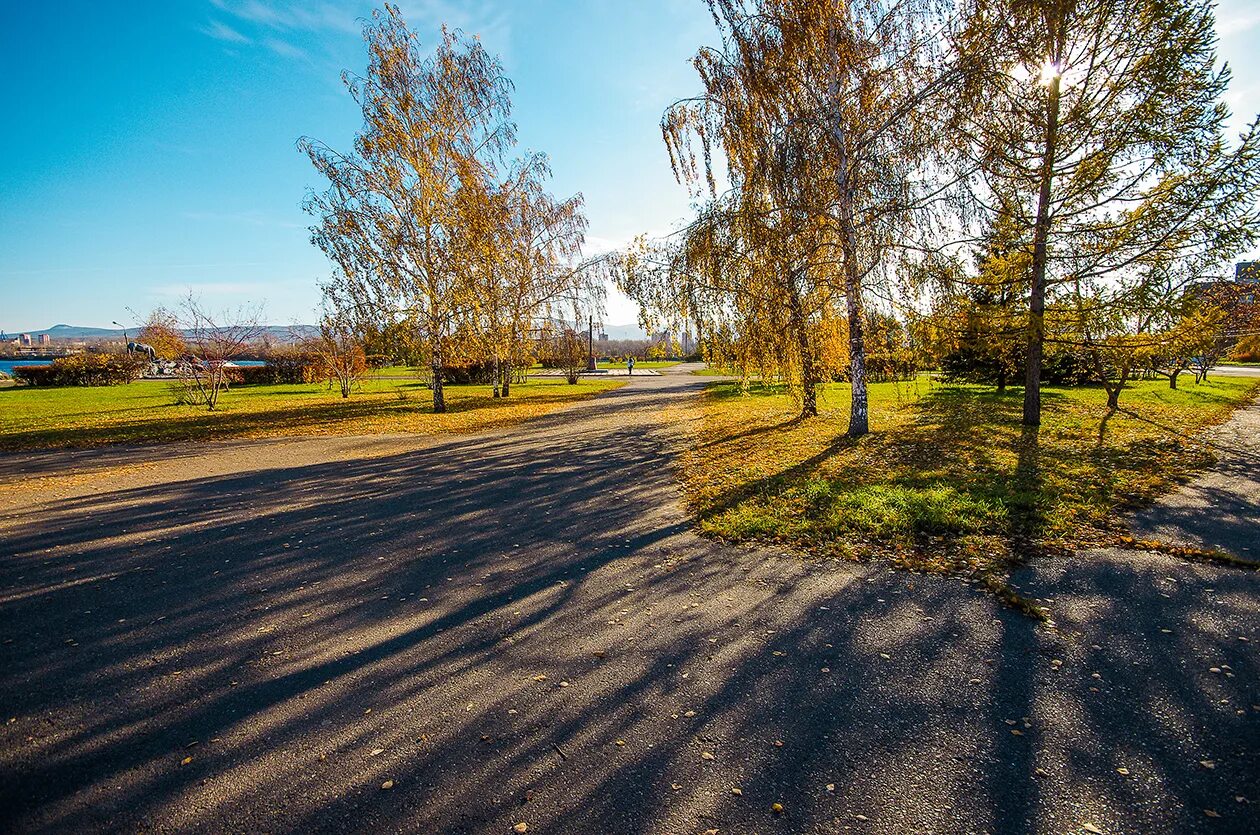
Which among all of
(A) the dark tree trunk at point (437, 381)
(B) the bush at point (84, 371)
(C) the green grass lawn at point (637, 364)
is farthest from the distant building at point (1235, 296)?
(B) the bush at point (84, 371)

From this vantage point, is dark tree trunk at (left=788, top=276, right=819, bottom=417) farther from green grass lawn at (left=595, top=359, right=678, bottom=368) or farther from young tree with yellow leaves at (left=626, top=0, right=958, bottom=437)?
green grass lawn at (left=595, top=359, right=678, bottom=368)

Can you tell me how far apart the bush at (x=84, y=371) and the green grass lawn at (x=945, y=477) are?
43.3m

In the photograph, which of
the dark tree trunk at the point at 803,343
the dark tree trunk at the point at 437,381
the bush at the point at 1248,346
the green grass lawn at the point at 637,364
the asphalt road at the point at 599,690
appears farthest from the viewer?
the green grass lawn at the point at 637,364

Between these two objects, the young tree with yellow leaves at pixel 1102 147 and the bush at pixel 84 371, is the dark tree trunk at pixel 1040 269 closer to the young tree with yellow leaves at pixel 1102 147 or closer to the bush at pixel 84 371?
the young tree with yellow leaves at pixel 1102 147

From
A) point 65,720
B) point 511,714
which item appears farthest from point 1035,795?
point 65,720

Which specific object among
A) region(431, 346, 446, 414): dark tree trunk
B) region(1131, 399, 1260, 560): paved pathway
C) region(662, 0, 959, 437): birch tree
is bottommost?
region(1131, 399, 1260, 560): paved pathway

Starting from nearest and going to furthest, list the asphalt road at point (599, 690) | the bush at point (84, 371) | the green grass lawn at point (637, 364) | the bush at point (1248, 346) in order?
the asphalt road at point (599, 690), the bush at point (1248, 346), the bush at point (84, 371), the green grass lawn at point (637, 364)

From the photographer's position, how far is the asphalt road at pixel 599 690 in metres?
2.59

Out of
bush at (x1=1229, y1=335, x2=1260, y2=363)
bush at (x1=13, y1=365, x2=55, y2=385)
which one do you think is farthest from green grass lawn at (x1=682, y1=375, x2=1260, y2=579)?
bush at (x1=13, y1=365, x2=55, y2=385)

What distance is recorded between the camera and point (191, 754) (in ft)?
9.89

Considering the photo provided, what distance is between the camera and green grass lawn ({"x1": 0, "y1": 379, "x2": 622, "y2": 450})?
51.2 ft

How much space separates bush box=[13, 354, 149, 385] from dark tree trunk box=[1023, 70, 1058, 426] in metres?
50.5

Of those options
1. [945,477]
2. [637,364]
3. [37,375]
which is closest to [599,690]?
[945,477]

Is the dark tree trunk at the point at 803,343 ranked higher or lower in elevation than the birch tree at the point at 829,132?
lower
